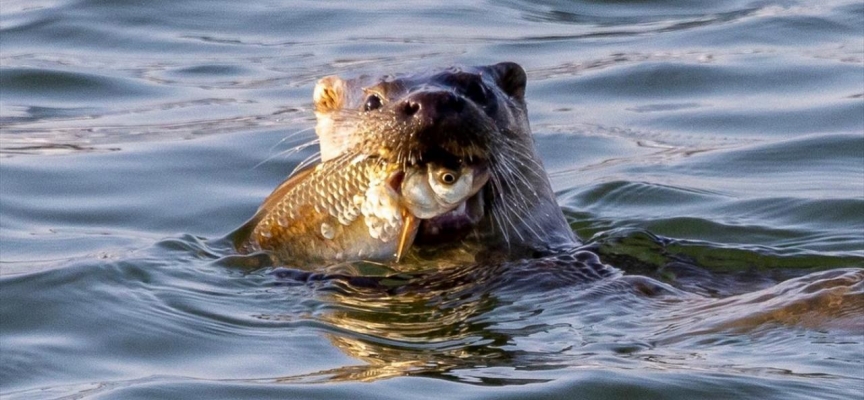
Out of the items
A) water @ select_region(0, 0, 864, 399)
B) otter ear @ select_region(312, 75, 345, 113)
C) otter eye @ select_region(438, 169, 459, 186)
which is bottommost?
water @ select_region(0, 0, 864, 399)

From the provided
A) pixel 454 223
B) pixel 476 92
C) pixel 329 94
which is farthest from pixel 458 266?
Answer: pixel 329 94

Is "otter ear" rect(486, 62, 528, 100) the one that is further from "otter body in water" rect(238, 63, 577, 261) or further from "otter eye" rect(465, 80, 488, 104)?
"otter eye" rect(465, 80, 488, 104)

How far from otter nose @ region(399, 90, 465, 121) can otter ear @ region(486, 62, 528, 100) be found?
0.71m

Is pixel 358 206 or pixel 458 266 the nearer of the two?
pixel 358 206

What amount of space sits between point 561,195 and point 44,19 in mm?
4755

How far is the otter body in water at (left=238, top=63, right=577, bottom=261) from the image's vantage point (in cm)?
503

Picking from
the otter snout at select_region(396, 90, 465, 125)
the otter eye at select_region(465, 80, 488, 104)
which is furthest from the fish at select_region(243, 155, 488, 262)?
the otter eye at select_region(465, 80, 488, 104)

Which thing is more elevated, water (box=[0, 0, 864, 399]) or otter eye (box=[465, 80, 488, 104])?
otter eye (box=[465, 80, 488, 104])

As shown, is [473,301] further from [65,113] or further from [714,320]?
[65,113]

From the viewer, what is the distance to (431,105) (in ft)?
16.4

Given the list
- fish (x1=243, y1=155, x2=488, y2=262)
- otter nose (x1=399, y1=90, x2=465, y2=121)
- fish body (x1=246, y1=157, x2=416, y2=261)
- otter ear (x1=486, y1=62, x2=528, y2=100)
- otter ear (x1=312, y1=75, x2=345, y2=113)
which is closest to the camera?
otter nose (x1=399, y1=90, x2=465, y2=121)

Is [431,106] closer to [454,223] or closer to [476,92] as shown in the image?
[476,92]

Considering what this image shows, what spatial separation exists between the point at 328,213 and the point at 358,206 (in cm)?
14

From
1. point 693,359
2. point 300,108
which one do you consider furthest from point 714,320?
point 300,108
